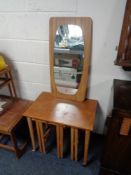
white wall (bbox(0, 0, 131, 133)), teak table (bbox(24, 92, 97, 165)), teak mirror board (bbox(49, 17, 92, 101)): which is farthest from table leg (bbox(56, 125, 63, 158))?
white wall (bbox(0, 0, 131, 133))

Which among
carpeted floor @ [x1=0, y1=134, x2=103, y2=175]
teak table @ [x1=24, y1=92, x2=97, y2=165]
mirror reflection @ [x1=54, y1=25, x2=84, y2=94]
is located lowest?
carpeted floor @ [x1=0, y1=134, x2=103, y2=175]

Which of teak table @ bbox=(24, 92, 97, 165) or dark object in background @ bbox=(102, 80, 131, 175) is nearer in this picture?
dark object in background @ bbox=(102, 80, 131, 175)

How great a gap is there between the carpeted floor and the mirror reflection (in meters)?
0.71

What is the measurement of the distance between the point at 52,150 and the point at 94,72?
0.97 m

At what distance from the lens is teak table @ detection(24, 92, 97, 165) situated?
1.25 meters

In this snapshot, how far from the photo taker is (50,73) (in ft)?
4.90

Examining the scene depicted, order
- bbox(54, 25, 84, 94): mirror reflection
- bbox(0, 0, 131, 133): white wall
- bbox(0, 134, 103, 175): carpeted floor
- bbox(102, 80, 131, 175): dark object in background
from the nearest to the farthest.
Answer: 1. bbox(102, 80, 131, 175): dark object in background
2. bbox(0, 0, 131, 133): white wall
3. bbox(54, 25, 84, 94): mirror reflection
4. bbox(0, 134, 103, 175): carpeted floor

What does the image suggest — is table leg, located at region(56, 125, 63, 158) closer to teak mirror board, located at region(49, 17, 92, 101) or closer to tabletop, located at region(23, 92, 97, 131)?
tabletop, located at region(23, 92, 97, 131)

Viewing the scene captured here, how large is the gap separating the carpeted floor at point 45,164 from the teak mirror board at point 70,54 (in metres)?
0.65

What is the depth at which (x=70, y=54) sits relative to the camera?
4.43ft

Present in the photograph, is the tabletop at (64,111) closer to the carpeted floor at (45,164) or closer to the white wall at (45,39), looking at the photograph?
the white wall at (45,39)

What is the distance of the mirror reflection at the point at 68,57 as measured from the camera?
1.28 meters

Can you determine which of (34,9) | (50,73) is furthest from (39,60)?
(34,9)

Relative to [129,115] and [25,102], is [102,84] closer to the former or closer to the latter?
[129,115]
